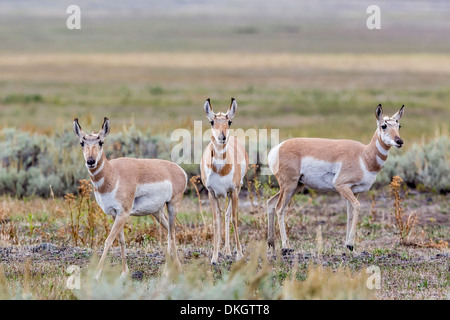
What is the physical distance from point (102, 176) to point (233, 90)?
35554 mm

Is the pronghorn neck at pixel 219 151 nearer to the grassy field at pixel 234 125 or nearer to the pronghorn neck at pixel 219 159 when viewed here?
the pronghorn neck at pixel 219 159

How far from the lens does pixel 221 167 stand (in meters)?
9.63

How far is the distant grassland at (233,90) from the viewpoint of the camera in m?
29.6

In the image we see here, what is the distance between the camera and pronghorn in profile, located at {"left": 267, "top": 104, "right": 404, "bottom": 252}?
34.1 ft

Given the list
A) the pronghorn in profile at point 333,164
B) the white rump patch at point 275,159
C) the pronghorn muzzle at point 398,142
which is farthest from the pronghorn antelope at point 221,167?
the pronghorn muzzle at point 398,142

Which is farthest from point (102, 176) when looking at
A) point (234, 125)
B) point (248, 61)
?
point (248, 61)

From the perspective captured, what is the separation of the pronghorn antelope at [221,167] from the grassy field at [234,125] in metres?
0.54

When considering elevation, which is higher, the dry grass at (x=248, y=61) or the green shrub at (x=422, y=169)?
the dry grass at (x=248, y=61)

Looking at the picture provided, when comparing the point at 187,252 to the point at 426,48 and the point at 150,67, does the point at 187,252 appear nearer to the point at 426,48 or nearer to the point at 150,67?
the point at 150,67

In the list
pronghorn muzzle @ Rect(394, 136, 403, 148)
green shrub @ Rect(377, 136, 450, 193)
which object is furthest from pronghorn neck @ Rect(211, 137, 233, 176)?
green shrub @ Rect(377, 136, 450, 193)

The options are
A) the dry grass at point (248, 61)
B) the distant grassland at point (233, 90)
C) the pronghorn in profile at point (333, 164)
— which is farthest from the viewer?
the dry grass at point (248, 61)

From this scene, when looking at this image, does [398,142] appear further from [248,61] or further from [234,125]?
[248,61]

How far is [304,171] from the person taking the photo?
10539 mm
